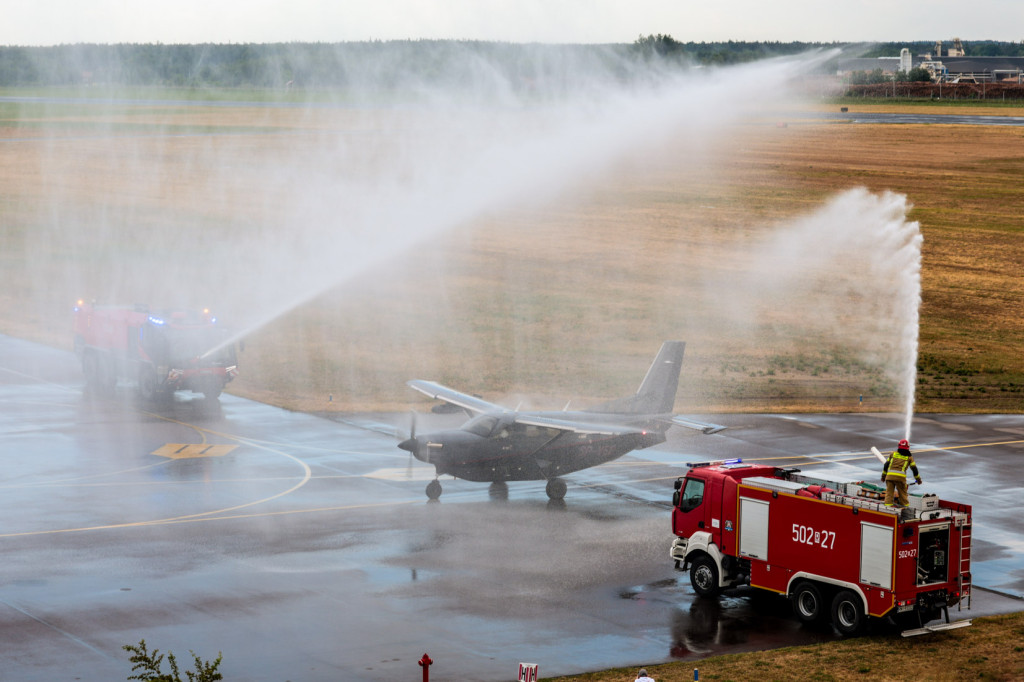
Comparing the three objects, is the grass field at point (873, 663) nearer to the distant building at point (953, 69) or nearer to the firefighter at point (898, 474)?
the firefighter at point (898, 474)

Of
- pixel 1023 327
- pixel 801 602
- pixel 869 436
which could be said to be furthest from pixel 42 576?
pixel 1023 327

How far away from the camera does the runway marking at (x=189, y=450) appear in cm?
4403

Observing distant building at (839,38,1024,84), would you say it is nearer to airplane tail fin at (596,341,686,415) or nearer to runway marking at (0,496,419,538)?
airplane tail fin at (596,341,686,415)

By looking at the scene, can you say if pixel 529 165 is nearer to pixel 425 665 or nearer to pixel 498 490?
pixel 498 490

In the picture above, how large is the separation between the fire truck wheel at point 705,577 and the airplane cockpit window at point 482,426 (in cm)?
1023

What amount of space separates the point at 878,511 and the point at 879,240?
8508 cm

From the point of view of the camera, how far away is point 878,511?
25.8 m

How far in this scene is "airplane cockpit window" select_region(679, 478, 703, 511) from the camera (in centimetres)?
3020

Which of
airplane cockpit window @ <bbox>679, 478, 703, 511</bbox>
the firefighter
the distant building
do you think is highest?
the distant building

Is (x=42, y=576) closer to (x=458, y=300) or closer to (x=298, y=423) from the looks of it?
(x=298, y=423)

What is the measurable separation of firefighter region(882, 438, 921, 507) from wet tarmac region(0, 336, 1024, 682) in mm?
3528

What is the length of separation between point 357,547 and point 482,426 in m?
6.85

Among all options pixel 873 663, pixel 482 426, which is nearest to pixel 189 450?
pixel 482 426

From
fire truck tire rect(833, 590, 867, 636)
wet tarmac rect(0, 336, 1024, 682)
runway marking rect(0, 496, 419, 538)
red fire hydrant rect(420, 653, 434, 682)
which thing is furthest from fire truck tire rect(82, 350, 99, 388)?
fire truck tire rect(833, 590, 867, 636)
